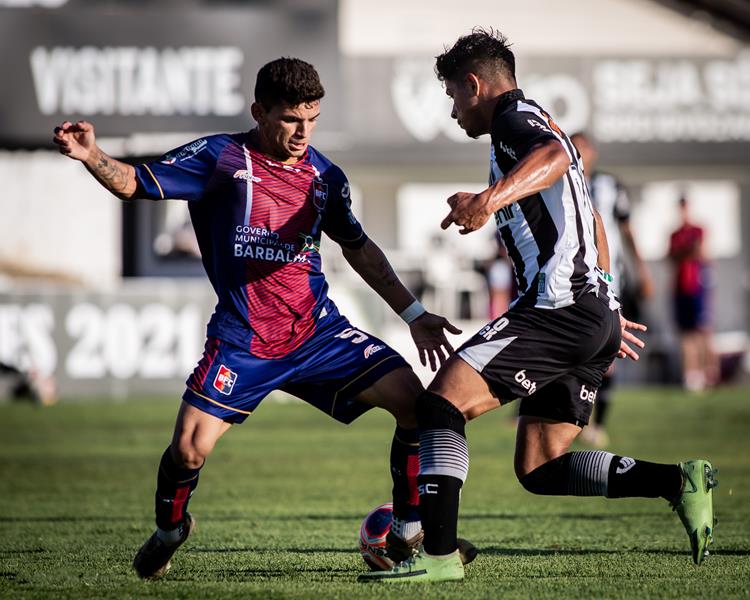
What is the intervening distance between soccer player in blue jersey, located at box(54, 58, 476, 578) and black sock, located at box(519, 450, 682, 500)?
0.58 metres

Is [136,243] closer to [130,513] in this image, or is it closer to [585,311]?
[130,513]

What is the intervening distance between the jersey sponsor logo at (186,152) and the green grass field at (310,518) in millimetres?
1724

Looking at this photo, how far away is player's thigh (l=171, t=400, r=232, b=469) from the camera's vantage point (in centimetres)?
561

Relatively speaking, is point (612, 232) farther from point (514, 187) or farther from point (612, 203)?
point (514, 187)

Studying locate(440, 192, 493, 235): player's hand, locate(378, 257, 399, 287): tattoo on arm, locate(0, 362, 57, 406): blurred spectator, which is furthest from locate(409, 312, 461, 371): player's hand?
locate(0, 362, 57, 406): blurred spectator

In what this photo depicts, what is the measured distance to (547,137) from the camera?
5145 mm

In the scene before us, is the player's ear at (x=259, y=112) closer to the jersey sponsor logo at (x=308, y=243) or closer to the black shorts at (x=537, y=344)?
the jersey sponsor logo at (x=308, y=243)

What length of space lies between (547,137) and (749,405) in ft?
38.0

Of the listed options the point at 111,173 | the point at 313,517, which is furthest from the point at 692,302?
the point at 111,173

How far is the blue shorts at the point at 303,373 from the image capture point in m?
5.67

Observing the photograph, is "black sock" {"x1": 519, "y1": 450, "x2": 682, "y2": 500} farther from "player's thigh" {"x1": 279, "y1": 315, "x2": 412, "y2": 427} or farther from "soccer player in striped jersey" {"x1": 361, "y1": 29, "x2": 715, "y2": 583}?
"player's thigh" {"x1": 279, "y1": 315, "x2": 412, "y2": 427}

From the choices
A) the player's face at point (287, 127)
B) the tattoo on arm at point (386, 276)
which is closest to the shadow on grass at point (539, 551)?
the tattoo on arm at point (386, 276)

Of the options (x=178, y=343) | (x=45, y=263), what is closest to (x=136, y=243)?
(x=178, y=343)

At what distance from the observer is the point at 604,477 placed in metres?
5.48
